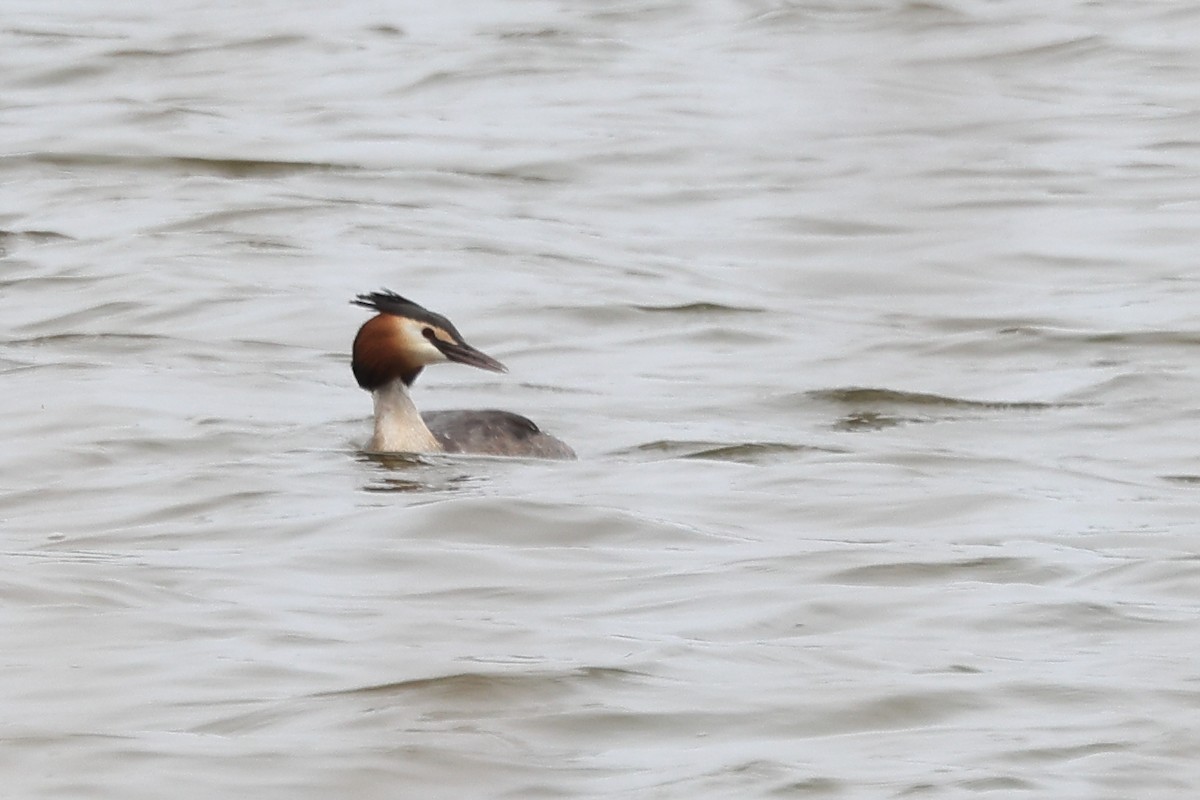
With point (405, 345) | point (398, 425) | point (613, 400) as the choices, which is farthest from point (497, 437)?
point (613, 400)

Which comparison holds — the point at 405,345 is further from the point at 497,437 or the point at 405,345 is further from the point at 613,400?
the point at 613,400

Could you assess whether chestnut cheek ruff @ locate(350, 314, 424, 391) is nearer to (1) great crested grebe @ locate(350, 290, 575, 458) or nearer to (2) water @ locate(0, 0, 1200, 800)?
(1) great crested grebe @ locate(350, 290, 575, 458)

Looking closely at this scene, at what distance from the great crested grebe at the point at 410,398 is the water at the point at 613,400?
0.18m

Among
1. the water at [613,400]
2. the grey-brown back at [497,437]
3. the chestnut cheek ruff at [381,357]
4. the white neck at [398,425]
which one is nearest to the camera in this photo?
the water at [613,400]

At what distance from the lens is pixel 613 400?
11938 mm

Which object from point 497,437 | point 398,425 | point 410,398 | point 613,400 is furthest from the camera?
point 613,400

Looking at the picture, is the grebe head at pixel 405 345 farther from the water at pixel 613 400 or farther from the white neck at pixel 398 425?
the water at pixel 613 400

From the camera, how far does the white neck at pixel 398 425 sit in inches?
425

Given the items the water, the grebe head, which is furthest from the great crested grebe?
the water

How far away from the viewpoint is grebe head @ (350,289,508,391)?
36.3ft

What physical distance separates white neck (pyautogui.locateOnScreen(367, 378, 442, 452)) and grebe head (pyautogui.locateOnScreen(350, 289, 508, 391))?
5 cm

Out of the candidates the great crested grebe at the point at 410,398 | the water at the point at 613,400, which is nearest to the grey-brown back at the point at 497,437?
the great crested grebe at the point at 410,398

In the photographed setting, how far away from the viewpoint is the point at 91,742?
654cm

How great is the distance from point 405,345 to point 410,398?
0.73 ft
